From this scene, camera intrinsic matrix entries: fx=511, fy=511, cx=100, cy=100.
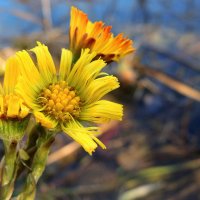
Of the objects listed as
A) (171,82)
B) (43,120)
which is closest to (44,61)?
(43,120)

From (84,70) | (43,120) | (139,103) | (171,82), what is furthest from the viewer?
(139,103)

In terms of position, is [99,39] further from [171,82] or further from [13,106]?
[171,82]

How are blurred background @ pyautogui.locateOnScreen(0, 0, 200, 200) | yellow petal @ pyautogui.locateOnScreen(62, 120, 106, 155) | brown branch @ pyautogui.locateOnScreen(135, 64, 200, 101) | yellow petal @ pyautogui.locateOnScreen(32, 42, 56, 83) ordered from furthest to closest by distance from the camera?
brown branch @ pyautogui.locateOnScreen(135, 64, 200, 101)
blurred background @ pyautogui.locateOnScreen(0, 0, 200, 200)
yellow petal @ pyautogui.locateOnScreen(32, 42, 56, 83)
yellow petal @ pyautogui.locateOnScreen(62, 120, 106, 155)

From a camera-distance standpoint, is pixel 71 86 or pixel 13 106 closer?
pixel 13 106

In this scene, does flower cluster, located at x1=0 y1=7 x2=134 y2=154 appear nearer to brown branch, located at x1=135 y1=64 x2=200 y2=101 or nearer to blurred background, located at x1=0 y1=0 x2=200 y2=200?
blurred background, located at x1=0 y1=0 x2=200 y2=200

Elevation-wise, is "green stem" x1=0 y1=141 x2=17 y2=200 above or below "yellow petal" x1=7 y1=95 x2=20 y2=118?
below

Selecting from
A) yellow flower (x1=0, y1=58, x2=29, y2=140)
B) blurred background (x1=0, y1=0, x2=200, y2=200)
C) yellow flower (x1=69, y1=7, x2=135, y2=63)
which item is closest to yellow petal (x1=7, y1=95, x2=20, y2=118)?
yellow flower (x1=0, y1=58, x2=29, y2=140)
